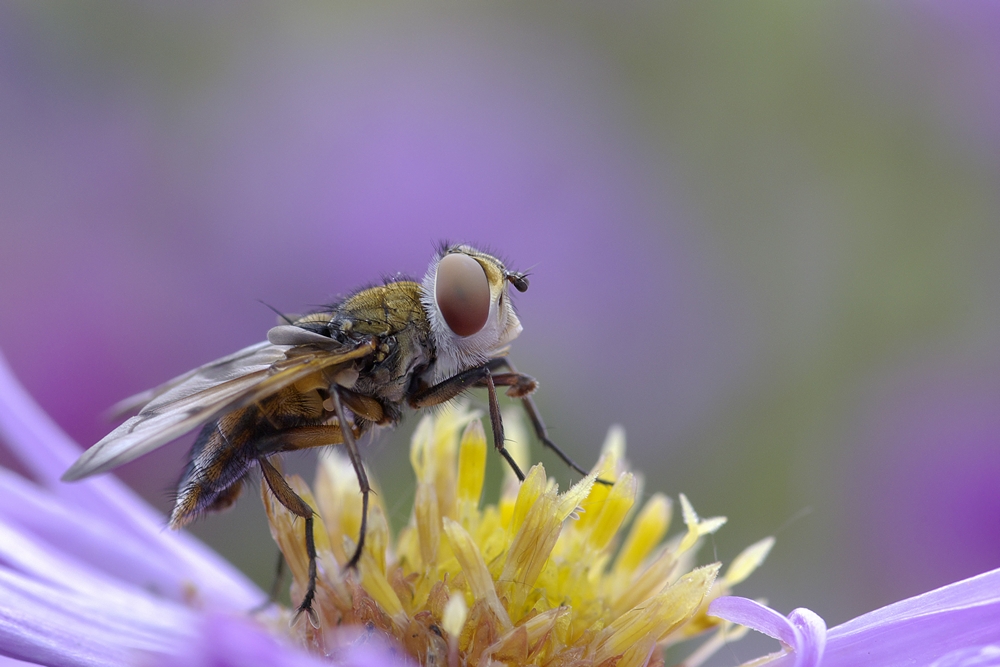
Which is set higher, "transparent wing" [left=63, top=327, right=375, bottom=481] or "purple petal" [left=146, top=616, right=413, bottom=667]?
"transparent wing" [left=63, top=327, right=375, bottom=481]

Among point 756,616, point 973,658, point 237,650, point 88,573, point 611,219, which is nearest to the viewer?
point 237,650

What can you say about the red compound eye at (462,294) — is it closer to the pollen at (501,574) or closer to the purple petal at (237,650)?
the pollen at (501,574)

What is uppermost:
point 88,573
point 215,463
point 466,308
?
point 466,308

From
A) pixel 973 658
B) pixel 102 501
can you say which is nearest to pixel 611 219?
pixel 102 501

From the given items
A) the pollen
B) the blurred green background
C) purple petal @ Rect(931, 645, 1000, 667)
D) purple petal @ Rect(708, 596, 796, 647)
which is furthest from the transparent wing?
the blurred green background

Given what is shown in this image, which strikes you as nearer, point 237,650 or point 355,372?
point 237,650

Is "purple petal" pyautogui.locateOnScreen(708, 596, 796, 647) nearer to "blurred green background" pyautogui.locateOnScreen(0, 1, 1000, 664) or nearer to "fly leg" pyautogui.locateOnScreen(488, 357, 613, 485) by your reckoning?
"fly leg" pyautogui.locateOnScreen(488, 357, 613, 485)

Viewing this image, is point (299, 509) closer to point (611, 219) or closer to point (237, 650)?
point (237, 650)

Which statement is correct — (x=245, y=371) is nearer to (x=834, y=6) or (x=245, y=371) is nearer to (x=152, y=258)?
(x=152, y=258)
